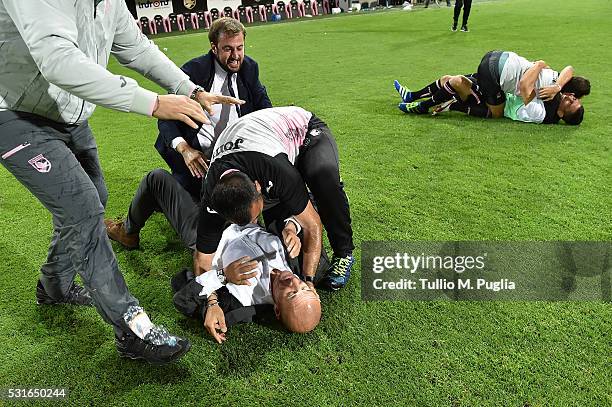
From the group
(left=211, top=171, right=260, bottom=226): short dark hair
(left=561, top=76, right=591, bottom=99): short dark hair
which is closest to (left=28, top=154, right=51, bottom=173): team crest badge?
(left=211, top=171, right=260, bottom=226): short dark hair

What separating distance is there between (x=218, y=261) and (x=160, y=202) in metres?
0.60

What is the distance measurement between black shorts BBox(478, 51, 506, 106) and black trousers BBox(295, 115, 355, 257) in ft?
9.16

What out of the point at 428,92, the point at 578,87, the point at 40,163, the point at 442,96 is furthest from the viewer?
the point at 428,92

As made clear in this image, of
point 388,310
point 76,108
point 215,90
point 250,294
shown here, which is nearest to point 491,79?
point 215,90

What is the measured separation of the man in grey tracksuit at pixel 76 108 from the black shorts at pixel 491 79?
344 centimetres

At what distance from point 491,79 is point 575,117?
0.82 meters

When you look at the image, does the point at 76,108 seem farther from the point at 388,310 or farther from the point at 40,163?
the point at 388,310

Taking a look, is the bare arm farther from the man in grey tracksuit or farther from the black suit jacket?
the black suit jacket

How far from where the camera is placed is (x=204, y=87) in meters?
3.38

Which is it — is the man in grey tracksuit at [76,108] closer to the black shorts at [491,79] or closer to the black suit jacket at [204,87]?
the black suit jacket at [204,87]

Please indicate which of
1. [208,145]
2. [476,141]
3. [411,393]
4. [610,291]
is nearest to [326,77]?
[476,141]

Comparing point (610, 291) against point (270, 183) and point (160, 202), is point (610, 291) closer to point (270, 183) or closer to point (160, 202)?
point (270, 183)

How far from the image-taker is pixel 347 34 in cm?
1220

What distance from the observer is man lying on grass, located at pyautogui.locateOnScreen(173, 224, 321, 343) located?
7.87 ft
